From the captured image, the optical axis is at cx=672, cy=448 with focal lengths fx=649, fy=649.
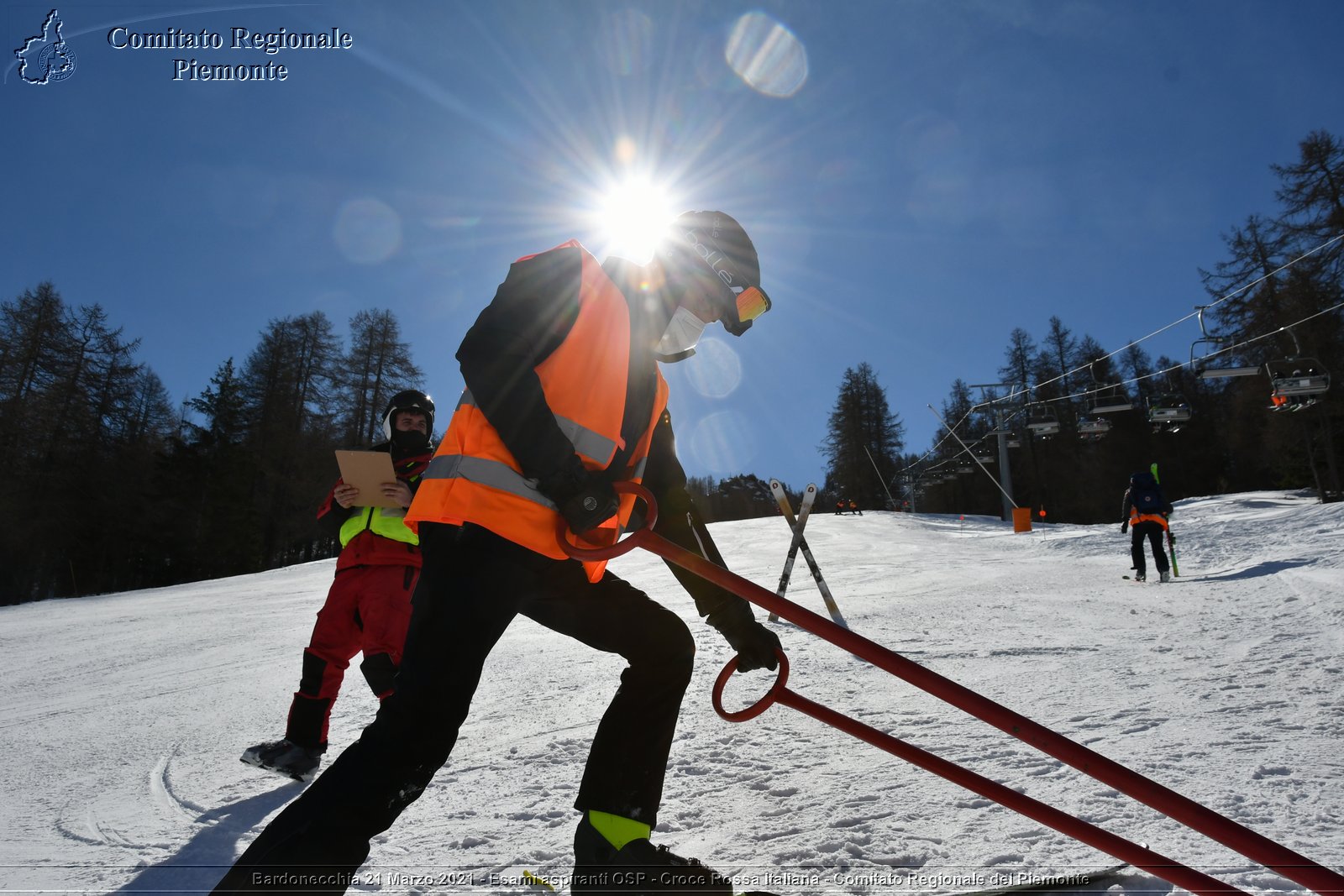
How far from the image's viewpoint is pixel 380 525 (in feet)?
10.2

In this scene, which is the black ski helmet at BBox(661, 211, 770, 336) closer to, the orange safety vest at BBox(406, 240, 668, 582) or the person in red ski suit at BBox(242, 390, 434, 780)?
the orange safety vest at BBox(406, 240, 668, 582)

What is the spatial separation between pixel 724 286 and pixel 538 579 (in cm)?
106

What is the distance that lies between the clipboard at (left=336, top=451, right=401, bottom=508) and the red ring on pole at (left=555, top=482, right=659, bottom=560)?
1.90 metres

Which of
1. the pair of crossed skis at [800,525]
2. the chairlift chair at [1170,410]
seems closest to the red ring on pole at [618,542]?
the pair of crossed skis at [800,525]

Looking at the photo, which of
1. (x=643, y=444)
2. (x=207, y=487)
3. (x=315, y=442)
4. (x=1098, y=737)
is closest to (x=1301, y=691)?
(x=1098, y=737)

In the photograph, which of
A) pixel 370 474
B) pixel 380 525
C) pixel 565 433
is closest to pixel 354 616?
pixel 380 525

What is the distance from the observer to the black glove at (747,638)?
1.99 metres

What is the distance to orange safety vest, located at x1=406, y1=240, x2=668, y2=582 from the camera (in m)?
1.49

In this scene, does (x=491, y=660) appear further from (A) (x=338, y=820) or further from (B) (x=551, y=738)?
(A) (x=338, y=820)

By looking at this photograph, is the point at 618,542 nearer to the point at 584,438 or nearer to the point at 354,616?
the point at 584,438

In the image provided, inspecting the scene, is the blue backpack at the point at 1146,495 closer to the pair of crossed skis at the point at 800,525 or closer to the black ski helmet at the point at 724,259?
the pair of crossed skis at the point at 800,525

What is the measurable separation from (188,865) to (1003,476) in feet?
104

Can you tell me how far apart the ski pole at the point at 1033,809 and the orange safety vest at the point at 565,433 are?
2.33 feet

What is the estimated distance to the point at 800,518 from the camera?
6.98 m
